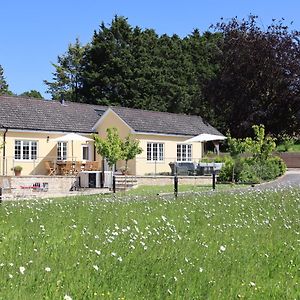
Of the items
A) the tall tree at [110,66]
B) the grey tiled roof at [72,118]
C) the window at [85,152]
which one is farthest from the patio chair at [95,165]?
the tall tree at [110,66]

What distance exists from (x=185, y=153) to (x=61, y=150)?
10356mm

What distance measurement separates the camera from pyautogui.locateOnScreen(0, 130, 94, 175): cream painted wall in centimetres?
3534

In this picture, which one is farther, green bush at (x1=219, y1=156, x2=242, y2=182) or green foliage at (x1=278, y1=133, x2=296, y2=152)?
green foliage at (x1=278, y1=133, x2=296, y2=152)

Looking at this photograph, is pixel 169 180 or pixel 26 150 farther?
pixel 26 150

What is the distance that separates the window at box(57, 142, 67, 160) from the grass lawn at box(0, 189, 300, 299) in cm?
2517

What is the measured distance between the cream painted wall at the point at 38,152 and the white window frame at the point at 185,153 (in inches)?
325

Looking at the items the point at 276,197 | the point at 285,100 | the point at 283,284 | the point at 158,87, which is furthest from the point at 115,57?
the point at 283,284

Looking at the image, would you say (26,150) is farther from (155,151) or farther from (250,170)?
(250,170)

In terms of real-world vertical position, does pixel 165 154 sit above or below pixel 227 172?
above

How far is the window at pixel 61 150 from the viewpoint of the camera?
126 ft

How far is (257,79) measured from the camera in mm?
52906

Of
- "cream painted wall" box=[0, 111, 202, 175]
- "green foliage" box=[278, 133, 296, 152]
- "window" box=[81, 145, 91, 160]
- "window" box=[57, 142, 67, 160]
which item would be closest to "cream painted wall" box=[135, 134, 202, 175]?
"cream painted wall" box=[0, 111, 202, 175]

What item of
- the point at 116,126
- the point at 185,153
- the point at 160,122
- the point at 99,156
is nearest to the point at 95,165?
the point at 99,156

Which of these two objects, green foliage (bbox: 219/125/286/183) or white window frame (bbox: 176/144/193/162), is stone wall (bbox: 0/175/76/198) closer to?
green foliage (bbox: 219/125/286/183)
